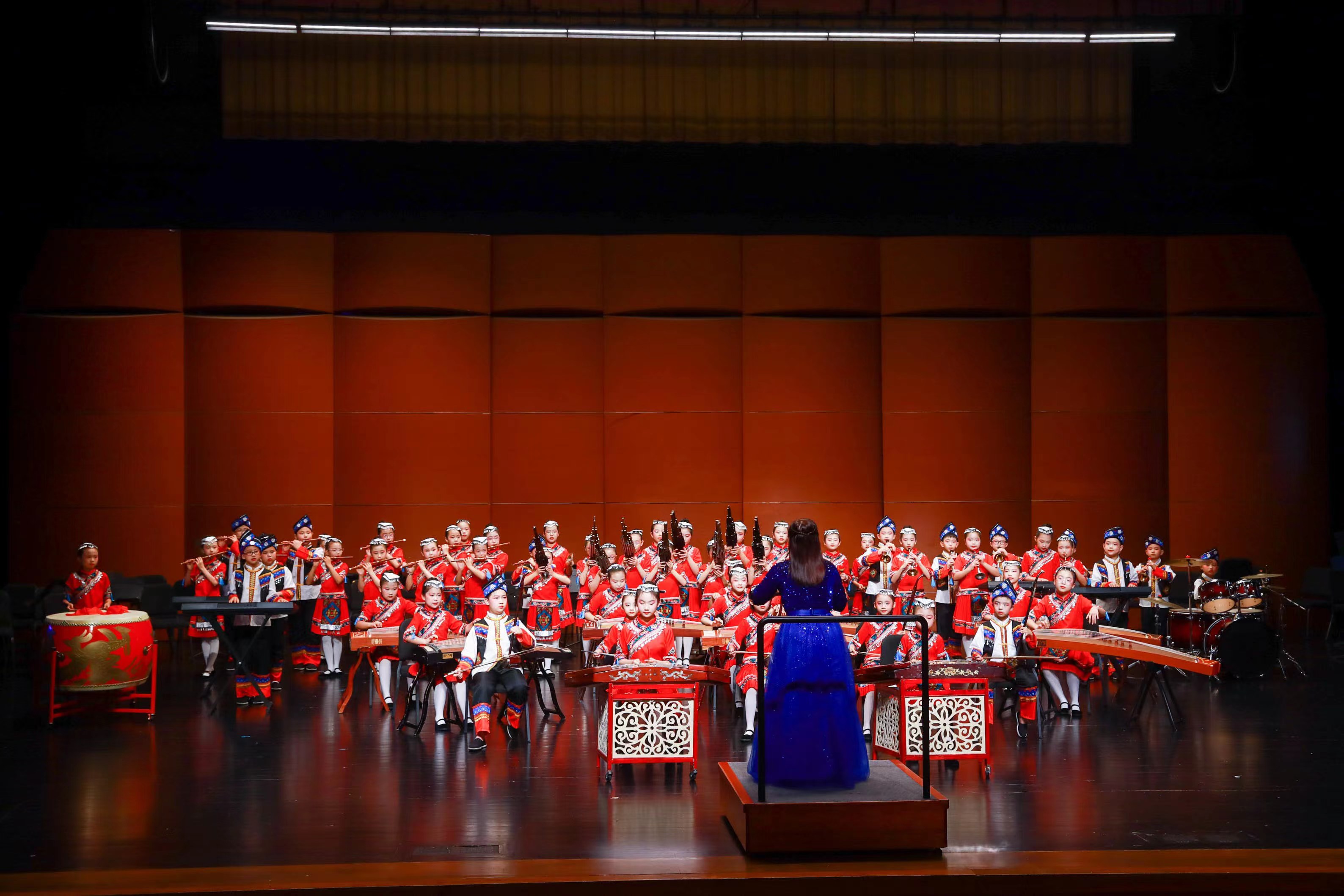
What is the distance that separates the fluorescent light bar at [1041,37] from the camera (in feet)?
35.8

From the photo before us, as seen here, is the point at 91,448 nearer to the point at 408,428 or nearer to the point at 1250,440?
the point at 408,428

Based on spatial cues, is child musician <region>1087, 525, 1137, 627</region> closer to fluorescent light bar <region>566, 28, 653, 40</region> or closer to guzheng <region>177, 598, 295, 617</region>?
fluorescent light bar <region>566, 28, 653, 40</region>

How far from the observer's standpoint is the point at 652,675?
6.46 meters

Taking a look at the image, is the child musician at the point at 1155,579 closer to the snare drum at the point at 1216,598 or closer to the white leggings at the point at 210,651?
the snare drum at the point at 1216,598

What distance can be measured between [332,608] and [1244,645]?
26.3ft

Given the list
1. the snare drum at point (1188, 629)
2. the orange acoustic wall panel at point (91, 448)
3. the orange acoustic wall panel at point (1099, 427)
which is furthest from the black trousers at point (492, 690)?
the orange acoustic wall panel at point (1099, 427)

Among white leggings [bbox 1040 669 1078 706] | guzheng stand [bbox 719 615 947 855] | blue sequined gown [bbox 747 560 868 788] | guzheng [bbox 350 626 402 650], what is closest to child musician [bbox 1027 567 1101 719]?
white leggings [bbox 1040 669 1078 706]

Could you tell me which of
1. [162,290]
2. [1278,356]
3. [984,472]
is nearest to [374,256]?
[162,290]

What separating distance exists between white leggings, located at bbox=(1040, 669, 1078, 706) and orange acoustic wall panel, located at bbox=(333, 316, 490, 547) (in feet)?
22.9

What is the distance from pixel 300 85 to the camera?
39.8 feet

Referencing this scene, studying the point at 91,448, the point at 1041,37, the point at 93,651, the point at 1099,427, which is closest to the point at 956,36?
the point at 1041,37

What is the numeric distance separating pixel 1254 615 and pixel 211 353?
11177mm

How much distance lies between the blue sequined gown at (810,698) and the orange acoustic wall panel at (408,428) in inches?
333

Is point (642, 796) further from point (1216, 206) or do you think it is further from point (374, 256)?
point (1216, 206)
